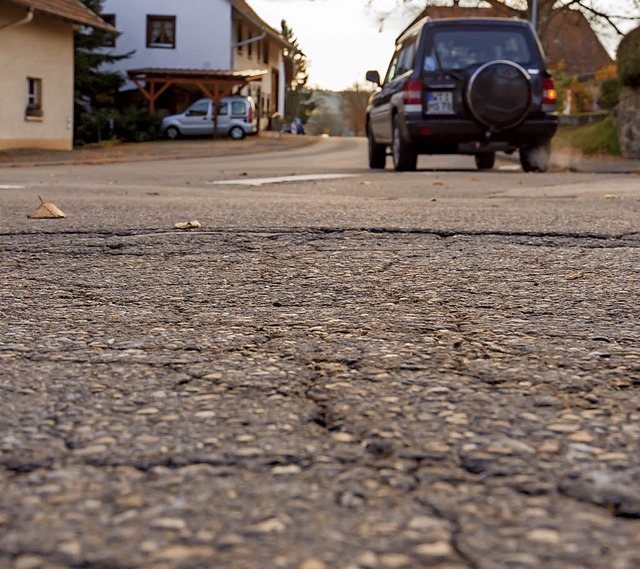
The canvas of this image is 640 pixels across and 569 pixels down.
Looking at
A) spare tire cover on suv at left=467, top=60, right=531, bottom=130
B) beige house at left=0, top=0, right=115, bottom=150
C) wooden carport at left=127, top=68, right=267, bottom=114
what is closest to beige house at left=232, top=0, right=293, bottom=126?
wooden carport at left=127, top=68, right=267, bottom=114

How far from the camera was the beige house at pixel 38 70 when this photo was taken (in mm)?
23641

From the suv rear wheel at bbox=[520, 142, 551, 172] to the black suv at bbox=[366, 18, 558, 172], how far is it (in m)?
0.66

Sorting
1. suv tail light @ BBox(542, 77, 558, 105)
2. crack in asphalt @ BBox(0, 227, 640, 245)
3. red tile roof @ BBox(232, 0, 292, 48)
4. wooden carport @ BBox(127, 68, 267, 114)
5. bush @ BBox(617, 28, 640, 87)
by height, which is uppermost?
red tile roof @ BBox(232, 0, 292, 48)

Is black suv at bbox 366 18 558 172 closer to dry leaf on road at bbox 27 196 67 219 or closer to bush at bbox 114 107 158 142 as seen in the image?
dry leaf on road at bbox 27 196 67 219

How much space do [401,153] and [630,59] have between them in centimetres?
765

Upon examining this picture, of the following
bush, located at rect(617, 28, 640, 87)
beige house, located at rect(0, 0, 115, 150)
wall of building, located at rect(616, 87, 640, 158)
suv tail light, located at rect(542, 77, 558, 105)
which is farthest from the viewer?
beige house, located at rect(0, 0, 115, 150)

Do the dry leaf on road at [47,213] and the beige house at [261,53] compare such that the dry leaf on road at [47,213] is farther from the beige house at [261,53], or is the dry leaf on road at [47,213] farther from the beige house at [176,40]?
the beige house at [176,40]

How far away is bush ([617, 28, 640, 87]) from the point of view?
18.6 metres

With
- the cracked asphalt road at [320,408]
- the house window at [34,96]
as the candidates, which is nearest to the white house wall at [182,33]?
the house window at [34,96]

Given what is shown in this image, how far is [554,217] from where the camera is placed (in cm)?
594

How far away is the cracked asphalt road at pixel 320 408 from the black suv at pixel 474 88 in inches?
306

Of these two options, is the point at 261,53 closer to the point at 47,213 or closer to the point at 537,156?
the point at 537,156

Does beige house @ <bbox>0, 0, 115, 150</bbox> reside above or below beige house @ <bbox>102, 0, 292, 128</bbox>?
below

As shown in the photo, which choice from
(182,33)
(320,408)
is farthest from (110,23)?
(320,408)
